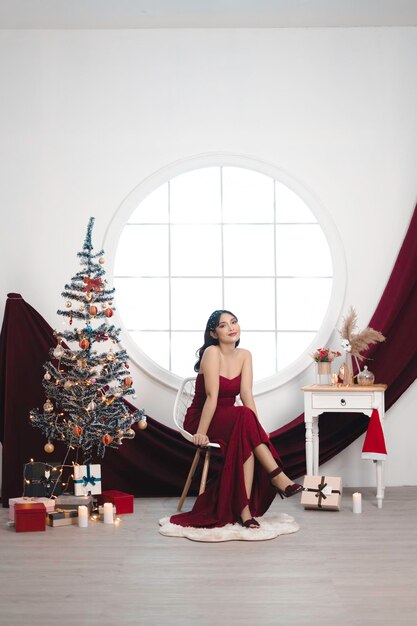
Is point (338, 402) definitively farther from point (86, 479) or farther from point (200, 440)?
point (86, 479)

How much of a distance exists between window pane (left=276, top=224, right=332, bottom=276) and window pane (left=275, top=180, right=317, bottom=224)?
0.07 metres

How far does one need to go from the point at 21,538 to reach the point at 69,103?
3.03m

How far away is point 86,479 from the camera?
189 inches

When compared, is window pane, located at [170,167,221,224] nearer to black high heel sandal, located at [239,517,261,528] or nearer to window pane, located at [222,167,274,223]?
window pane, located at [222,167,274,223]

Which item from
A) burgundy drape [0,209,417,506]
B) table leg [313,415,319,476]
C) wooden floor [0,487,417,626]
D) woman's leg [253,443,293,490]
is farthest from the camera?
burgundy drape [0,209,417,506]

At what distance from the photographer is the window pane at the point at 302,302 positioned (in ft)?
18.9

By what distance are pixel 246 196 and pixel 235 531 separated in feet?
8.45

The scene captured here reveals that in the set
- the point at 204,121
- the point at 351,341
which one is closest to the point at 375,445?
the point at 351,341

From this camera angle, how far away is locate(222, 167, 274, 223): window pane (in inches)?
229

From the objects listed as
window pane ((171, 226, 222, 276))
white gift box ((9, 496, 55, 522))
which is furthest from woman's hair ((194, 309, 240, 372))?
white gift box ((9, 496, 55, 522))

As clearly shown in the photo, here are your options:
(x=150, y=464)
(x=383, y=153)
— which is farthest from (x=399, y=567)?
(x=383, y=153)

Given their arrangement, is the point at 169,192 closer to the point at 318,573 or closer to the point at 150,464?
the point at 150,464

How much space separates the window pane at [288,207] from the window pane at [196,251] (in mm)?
462

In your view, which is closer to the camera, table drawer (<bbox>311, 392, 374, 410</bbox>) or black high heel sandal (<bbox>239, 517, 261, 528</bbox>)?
black high heel sandal (<bbox>239, 517, 261, 528</bbox>)
